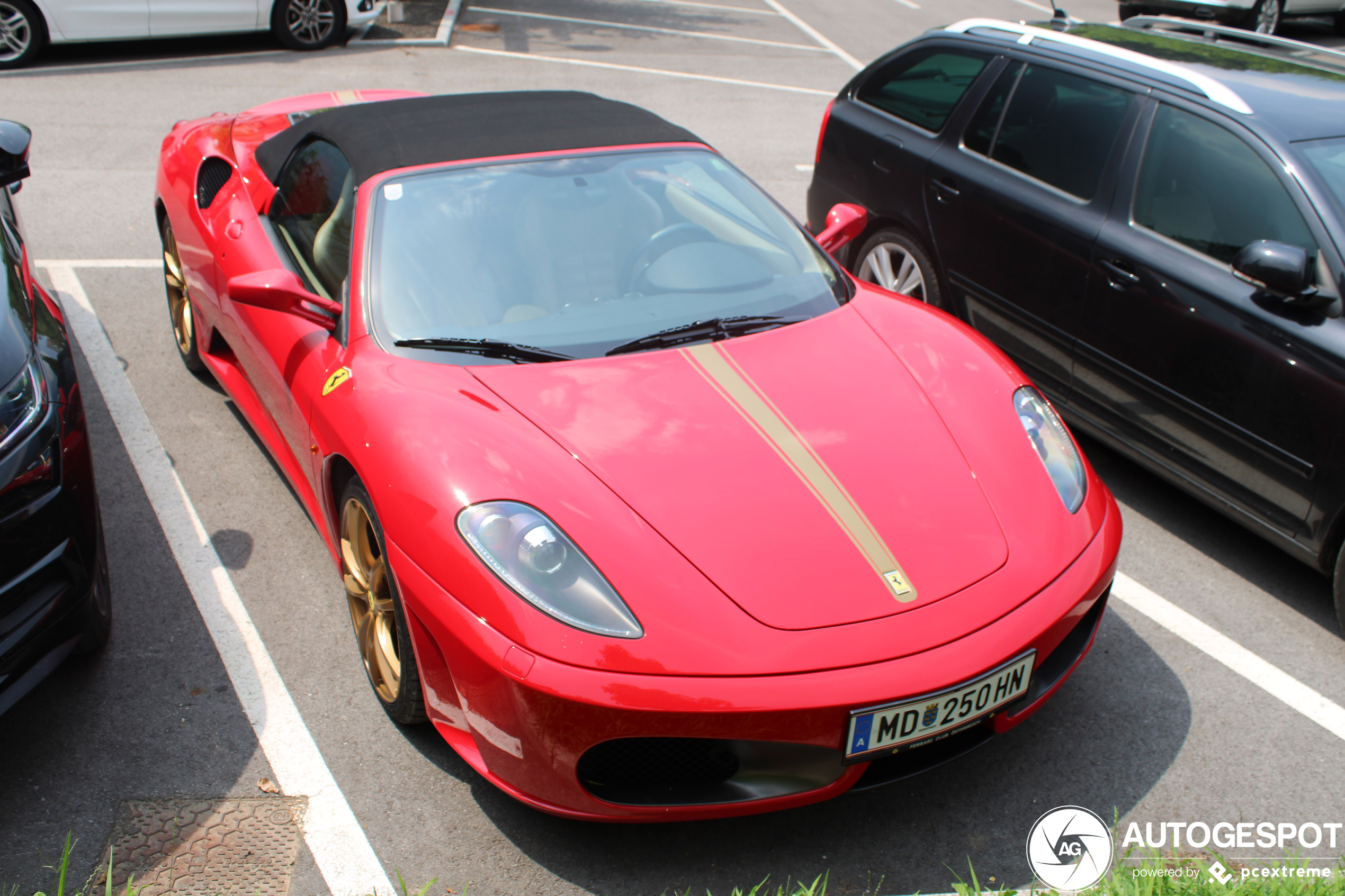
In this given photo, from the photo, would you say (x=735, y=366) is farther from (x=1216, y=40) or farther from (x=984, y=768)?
(x=1216, y=40)

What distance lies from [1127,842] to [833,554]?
109 cm

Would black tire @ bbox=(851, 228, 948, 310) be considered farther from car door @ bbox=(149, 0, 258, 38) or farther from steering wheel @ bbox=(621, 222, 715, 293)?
car door @ bbox=(149, 0, 258, 38)

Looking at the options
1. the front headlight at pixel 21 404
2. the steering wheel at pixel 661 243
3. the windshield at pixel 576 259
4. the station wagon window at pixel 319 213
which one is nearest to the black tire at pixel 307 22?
the station wagon window at pixel 319 213

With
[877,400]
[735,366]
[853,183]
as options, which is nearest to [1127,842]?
[877,400]

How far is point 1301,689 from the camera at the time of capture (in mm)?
3311

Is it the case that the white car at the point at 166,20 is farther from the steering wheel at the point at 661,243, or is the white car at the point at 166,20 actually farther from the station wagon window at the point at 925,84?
the steering wheel at the point at 661,243

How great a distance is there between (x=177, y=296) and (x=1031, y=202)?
3.72 m

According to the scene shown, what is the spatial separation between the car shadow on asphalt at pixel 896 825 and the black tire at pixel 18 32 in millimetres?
9677

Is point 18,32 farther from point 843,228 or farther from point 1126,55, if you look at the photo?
point 1126,55

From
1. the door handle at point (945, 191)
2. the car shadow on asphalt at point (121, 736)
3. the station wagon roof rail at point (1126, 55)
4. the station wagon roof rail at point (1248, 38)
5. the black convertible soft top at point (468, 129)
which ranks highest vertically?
the station wagon roof rail at point (1248, 38)

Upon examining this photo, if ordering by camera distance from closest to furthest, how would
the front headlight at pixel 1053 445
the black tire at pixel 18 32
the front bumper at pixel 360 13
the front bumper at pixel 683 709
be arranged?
the front bumper at pixel 683 709 < the front headlight at pixel 1053 445 < the black tire at pixel 18 32 < the front bumper at pixel 360 13

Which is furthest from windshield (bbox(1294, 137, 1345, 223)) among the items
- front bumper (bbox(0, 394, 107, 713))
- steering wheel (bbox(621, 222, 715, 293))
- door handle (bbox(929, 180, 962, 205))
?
front bumper (bbox(0, 394, 107, 713))

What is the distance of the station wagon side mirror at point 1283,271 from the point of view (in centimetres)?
342

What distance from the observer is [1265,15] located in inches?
575
